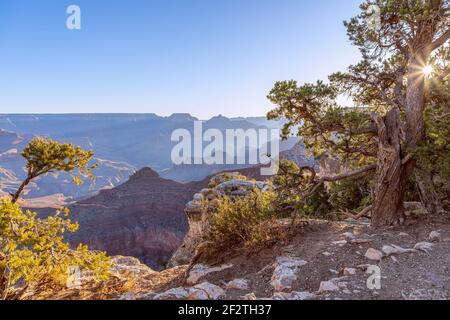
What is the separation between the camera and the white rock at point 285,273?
413 centimetres

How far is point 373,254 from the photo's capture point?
4531 millimetres

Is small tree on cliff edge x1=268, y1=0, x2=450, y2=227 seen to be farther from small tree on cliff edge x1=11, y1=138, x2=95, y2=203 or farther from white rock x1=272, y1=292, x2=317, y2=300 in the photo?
small tree on cliff edge x1=11, y1=138, x2=95, y2=203

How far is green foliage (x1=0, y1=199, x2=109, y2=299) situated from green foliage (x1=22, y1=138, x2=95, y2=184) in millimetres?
1558

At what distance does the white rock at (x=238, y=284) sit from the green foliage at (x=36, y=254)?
2.11 m

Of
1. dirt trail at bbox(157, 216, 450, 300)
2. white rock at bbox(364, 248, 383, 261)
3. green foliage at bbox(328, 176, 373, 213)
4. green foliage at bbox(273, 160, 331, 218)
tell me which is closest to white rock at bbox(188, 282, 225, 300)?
dirt trail at bbox(157, 216, 450, 300)

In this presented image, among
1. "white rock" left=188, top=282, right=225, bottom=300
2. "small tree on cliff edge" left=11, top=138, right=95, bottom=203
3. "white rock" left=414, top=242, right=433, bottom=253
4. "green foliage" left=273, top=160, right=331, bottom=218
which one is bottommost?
"white rock" left=188, top=282, right=225, bottom=300

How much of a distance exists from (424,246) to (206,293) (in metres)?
3.58

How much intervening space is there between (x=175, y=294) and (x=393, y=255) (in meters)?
3.40

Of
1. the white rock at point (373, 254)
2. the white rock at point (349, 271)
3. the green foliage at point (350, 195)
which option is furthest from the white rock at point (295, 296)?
the green foliage at point (350, 195)

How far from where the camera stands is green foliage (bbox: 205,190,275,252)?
6023 millimetres

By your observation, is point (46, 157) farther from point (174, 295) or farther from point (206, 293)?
point (206, 293)

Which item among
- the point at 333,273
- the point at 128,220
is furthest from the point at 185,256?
the point at 128,220
